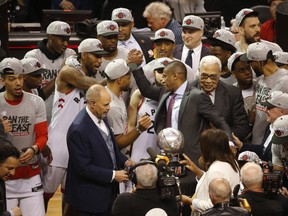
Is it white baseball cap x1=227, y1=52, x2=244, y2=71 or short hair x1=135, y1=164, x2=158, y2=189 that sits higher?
white baseball cap x1=227, y1=52, x2=244, y2=71

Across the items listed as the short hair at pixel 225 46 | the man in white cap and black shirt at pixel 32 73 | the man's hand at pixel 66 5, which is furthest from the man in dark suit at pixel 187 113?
the man's hand at pixel 66 5

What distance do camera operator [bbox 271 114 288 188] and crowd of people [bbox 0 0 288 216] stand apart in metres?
0.01

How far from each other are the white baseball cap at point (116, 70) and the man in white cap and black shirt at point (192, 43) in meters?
1.23

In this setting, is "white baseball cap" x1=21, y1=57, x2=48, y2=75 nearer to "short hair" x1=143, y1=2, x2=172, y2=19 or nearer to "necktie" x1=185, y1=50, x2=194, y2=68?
"necktie" x1=185, y1=50, x2=194, y2=68

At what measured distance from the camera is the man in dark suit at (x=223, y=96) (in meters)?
9.95

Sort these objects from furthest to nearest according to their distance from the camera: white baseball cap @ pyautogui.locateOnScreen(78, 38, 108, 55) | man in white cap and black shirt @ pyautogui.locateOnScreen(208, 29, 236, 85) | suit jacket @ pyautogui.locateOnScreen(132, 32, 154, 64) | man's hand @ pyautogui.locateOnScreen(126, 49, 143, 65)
→ 1. suit jacket @ pyautogui.locateOnScreen(132, 32, 154, 64)
2. man in white cap and black shirt @ pyautogui.locateOnScreen(208, 29, 236, 85)
3. man's hand @ pyautogui.locateOnScreen(126, 49, 143, 65)
4. white baseball cap @ pyautogui.locateOnScreen(78, 38, 108, 55)

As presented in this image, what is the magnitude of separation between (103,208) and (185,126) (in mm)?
1011

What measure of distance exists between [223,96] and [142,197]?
86.1 inches

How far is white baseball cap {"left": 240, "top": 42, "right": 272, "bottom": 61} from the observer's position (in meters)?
10.2

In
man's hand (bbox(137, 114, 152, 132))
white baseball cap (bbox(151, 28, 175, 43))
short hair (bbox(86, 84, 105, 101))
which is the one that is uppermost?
white baseball cap (bbox(151, 28, 175, 43))

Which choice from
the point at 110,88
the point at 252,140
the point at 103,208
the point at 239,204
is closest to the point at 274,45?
the point at 252,140

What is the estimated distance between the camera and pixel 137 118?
1043 cm

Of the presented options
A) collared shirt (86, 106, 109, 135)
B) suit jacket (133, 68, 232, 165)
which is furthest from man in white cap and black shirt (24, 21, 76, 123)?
suit jacket (133, 68, 232, 165)

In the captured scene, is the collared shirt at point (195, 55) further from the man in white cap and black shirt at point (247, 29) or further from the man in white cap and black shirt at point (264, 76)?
the man in white cap and black shirt at point (264, 76)
